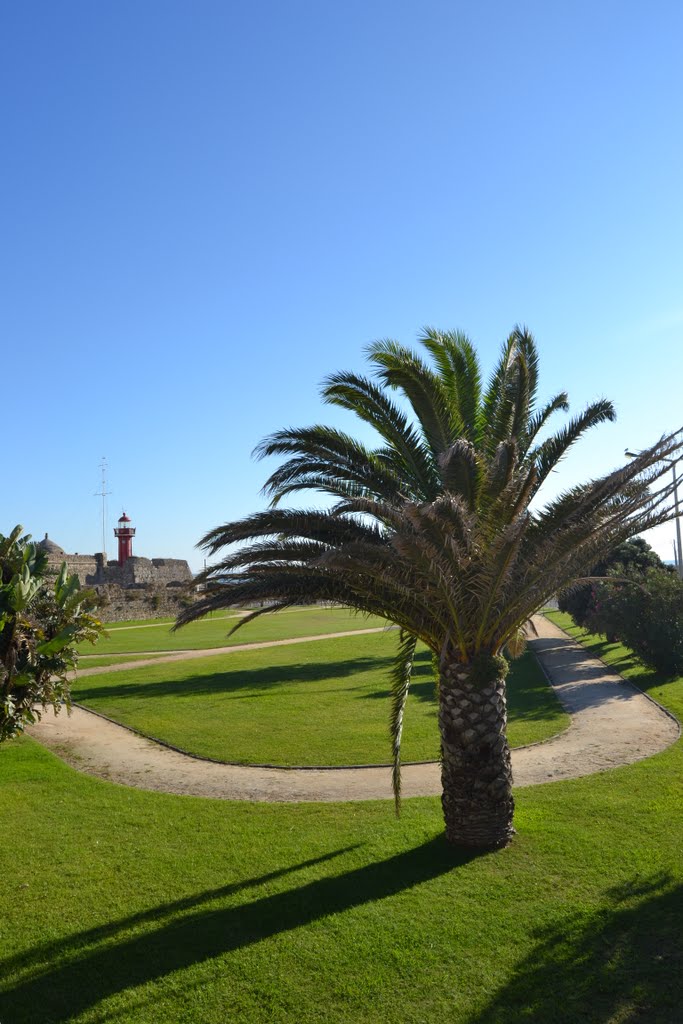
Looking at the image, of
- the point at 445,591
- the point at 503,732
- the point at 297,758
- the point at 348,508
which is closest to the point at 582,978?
the point at 503,732

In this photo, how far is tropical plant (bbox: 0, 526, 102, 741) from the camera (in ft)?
20.8

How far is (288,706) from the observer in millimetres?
17188

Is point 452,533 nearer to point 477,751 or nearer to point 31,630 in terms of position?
point 477,751

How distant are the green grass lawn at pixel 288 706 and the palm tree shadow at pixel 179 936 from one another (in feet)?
16.0

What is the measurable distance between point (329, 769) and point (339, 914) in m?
5.30

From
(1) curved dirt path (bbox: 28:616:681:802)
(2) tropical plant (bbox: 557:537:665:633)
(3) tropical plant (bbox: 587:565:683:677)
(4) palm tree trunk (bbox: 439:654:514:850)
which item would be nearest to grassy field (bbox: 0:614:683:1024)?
(4) palm tree trunk (bbox: 439:654:514:850)

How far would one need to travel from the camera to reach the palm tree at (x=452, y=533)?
24.4 ft

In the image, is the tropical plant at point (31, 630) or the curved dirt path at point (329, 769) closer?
the tropical plant at point (31, 630)

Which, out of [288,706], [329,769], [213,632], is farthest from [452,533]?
[213,632]

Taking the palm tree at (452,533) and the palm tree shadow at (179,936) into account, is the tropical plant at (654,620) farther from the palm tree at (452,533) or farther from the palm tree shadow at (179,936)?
the palm tree shadow at (179,936)

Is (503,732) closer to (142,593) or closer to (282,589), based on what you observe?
(282,589)

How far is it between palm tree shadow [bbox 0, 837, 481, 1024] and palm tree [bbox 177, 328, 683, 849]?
105 centimetres

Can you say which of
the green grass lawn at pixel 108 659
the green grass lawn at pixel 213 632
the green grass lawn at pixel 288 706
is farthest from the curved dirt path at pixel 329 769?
the green grass lawn at pixel 213 632

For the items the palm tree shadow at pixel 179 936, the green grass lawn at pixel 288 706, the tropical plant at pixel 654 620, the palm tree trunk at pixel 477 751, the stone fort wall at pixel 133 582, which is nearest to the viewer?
the palm tree shadow at pixel 179 936
